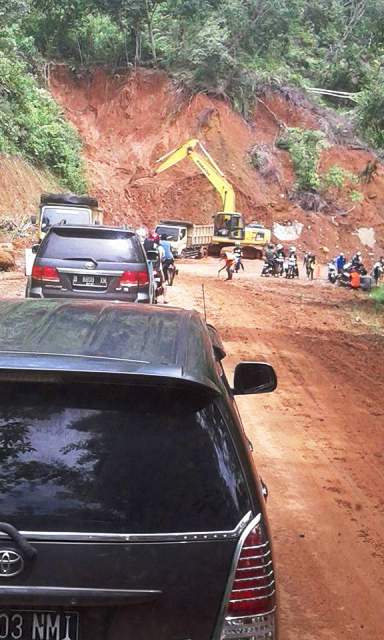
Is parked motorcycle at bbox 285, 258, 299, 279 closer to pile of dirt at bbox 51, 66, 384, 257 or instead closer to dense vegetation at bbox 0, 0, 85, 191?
pile of dirt at bbox 51, 66, 384, 257

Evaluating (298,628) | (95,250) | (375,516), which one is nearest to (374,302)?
(95,250)

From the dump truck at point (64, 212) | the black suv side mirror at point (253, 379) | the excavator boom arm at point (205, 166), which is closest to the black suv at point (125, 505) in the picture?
the black suv side mirror at point (253, 379)

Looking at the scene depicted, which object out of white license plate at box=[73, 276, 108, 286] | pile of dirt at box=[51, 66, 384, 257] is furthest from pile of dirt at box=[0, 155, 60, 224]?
white license plate at box=[73, 276, 108, 286]

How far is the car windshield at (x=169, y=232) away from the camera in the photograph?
1535 inches

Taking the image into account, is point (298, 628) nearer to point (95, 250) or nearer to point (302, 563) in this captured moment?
point (302, 563)

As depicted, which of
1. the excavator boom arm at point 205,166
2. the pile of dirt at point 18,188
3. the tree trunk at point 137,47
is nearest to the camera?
the pile of dirt at point 18,188

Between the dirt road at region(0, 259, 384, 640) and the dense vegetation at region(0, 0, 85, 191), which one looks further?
the dense vegetation at region(0, 0, 85, 191)

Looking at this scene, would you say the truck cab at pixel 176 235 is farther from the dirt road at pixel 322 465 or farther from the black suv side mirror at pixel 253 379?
the black suv side mirror at pixel 253 379

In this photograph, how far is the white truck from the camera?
39125 millimetres

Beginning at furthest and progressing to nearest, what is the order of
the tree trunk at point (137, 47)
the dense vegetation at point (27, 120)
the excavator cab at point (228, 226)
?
the tree trunk at point (137, 47)
the excavator cab at point (228, 226)
the dense vegetation at point (27, 120)

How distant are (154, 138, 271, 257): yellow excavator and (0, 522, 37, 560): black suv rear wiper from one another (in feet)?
131

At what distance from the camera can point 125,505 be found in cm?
249

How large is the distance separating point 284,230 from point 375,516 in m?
43.2

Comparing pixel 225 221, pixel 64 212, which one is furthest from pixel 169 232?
pixel 64 212
